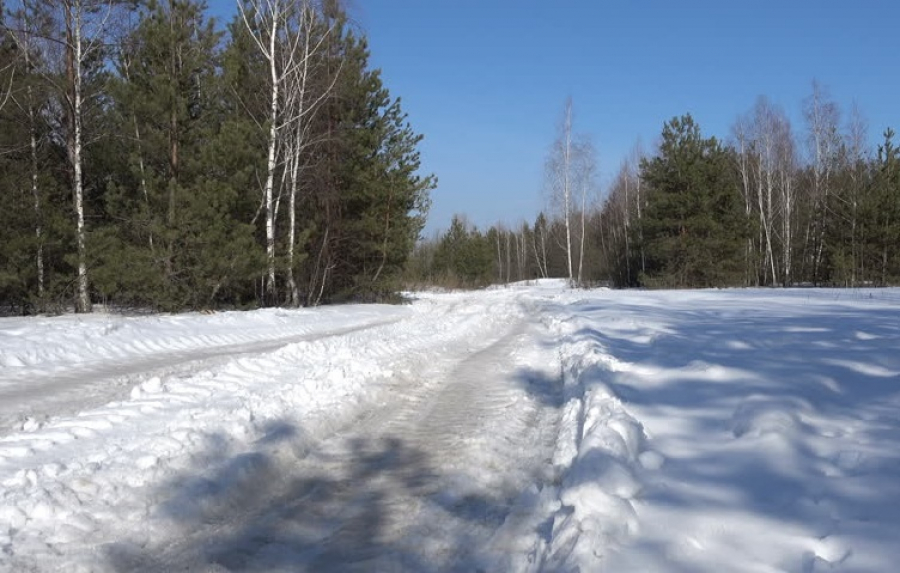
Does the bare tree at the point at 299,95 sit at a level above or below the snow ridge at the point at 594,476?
above

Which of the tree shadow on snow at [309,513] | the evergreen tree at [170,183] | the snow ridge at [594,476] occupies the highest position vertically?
the evergreen tree at [170,183]

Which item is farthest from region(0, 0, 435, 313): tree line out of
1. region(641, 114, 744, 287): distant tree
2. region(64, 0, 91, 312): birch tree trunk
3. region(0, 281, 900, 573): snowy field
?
region(641, 114, 744, 287): distant tree

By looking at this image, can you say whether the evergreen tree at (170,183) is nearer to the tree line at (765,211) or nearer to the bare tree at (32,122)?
the bare tree at (32,122)

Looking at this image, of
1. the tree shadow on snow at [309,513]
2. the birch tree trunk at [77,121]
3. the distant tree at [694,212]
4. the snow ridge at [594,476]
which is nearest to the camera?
the snow ridge at [594,476]

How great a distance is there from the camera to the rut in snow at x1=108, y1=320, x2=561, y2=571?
3.04 metres

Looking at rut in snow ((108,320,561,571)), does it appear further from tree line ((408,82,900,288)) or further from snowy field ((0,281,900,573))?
tree line ((408,82,900,288))

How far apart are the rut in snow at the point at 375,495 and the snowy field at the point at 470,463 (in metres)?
0.02

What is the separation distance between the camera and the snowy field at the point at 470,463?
Answer: 2896 mm

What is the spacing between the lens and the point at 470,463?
4.43m

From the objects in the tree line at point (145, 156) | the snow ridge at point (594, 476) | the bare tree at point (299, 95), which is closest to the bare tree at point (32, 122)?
the tree line at point (145, 156)

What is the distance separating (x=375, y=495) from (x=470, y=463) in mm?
864

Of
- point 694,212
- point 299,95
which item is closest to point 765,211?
point 694,212

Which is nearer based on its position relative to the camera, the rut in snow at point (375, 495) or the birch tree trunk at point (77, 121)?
the rut in snow at point (375, 495)

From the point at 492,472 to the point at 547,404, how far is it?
87.9 inches
